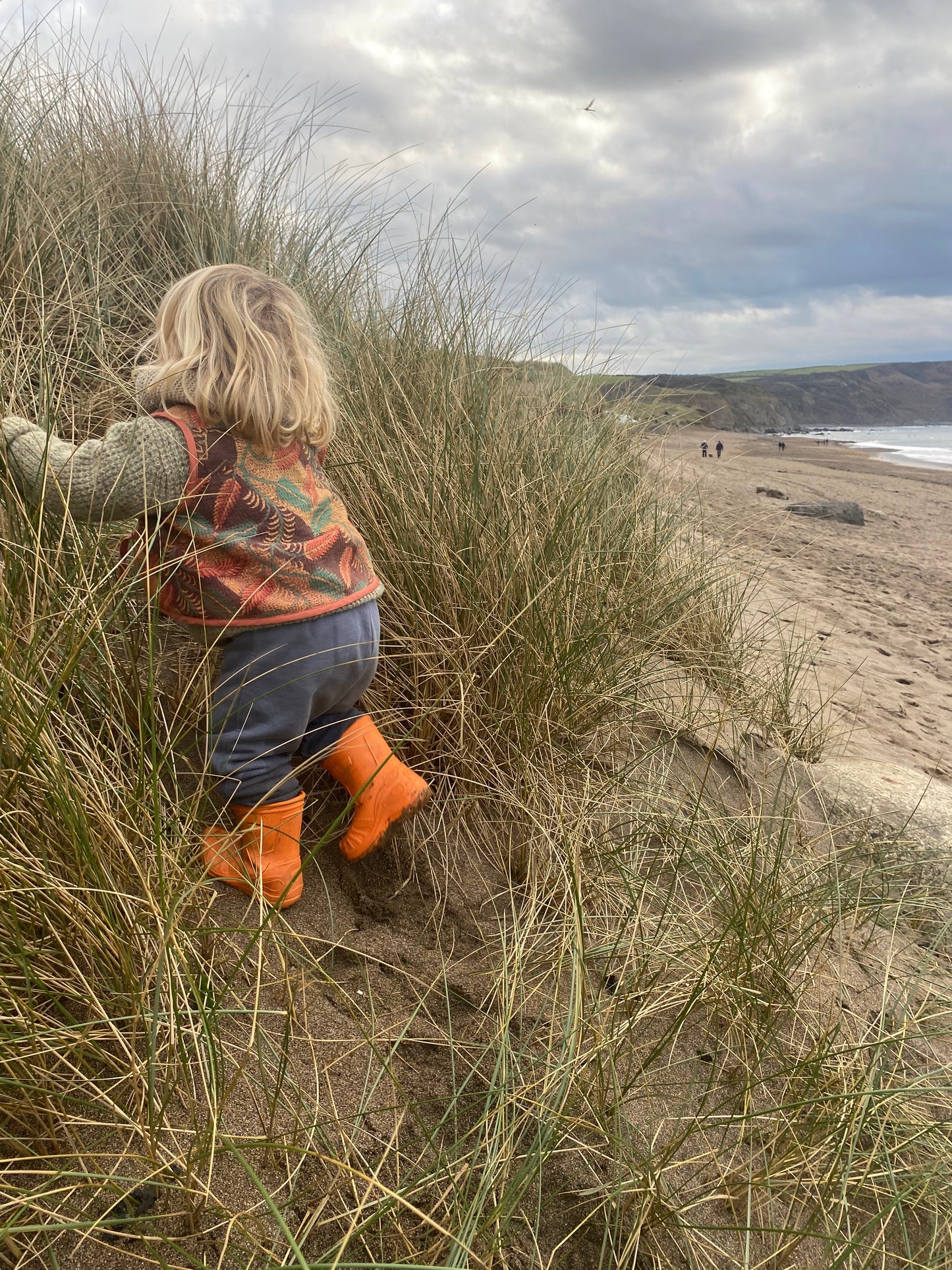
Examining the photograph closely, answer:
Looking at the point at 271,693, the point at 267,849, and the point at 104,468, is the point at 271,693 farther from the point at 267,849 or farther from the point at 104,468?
the point at 104,468

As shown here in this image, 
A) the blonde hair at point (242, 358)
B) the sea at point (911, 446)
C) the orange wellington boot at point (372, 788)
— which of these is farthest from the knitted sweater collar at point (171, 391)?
the sea at point (911, 446)

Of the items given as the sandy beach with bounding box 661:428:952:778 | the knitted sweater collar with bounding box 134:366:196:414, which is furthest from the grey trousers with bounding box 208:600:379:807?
the sandy beach with bounding box 661:428:952:778

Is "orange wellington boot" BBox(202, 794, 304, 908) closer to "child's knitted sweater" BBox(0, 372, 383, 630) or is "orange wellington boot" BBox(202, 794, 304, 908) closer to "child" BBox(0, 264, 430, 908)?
"child" BBox(0, 264, 430, 908)

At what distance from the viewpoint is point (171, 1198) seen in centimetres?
98

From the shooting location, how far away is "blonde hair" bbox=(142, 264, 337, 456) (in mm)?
1555

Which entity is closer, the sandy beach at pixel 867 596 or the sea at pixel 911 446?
the sandy beach at pixel 867 596

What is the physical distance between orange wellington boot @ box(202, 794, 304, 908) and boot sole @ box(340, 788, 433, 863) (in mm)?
128

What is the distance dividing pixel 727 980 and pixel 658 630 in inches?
46.0

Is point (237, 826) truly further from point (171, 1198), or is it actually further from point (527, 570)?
point (527, 570)

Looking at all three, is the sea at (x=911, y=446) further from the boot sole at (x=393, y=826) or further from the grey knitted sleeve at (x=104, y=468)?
the grey knitted sleeve at (x=104, y=468)

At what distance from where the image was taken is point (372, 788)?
1677 mm

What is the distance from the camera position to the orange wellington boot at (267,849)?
1.50m

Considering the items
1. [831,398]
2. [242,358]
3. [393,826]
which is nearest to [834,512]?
[393,826]

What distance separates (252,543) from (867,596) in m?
5.19
